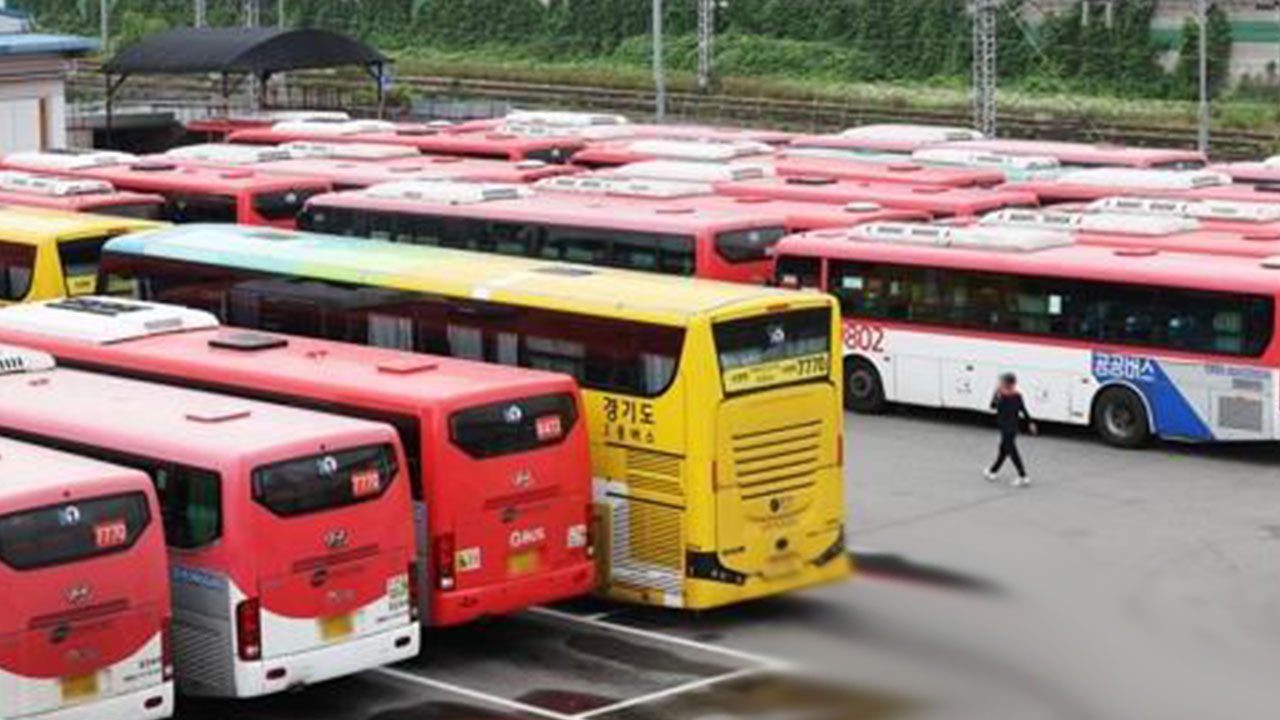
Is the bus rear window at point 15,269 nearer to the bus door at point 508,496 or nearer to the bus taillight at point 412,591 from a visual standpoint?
the bus door at point 508,496

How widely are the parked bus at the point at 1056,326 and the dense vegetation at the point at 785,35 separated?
41.7 metres

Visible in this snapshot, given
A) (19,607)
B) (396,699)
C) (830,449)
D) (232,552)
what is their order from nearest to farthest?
(19,607) < (232,552) < (396,699) < (830,449)

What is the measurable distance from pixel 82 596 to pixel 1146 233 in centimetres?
1665

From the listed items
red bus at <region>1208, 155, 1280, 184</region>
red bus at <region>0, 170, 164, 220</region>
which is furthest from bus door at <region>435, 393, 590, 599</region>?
red bus at <region>1208, 155, 1280, 184</region>

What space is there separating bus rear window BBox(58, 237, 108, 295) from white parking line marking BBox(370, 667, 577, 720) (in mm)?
11847

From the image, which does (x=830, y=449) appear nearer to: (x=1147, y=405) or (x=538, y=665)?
(x=538, y=665)

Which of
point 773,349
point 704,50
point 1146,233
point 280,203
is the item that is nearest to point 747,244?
point 1146,233

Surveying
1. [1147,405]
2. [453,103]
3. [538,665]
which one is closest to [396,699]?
[538,665]

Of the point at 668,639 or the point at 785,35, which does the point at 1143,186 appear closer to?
the point at 668,639

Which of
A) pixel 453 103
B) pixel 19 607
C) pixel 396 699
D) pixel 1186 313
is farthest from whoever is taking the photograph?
pixel 453 103

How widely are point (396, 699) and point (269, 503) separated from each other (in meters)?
2.02

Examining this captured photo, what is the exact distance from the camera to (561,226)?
29.7m

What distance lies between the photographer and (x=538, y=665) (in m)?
17.8

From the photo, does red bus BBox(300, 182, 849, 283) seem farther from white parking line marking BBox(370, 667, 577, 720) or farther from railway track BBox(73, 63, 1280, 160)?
railway track BBox(73, 63, 1280, 160)
